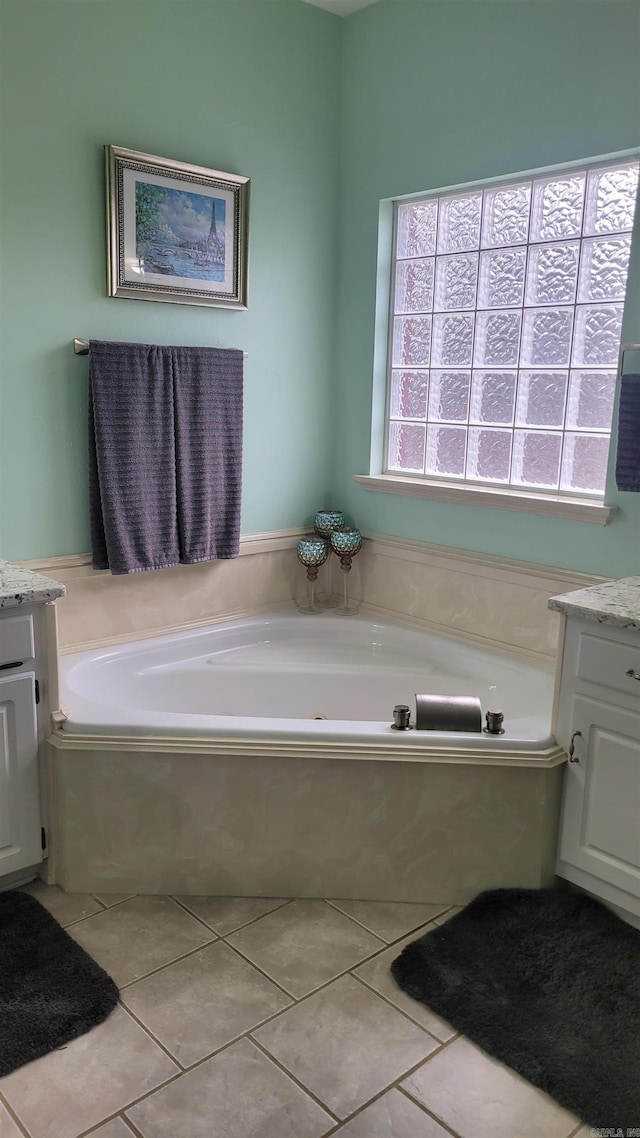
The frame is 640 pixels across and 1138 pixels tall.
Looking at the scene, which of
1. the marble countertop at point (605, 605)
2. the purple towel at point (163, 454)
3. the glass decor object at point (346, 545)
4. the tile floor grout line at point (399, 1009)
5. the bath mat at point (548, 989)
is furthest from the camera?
the glass decor object at point (346, 545)

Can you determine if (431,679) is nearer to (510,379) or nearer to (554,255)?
(510,379)

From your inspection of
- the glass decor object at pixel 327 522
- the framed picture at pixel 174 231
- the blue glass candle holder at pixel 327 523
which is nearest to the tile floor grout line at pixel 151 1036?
the blue glass candle holder at pixel 327 523

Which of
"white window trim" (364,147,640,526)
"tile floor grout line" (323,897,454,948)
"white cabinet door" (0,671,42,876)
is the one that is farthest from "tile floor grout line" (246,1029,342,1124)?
"white window trim" (364,147,640,526)

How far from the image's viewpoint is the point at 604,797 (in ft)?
7.09

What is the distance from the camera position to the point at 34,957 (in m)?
2.04

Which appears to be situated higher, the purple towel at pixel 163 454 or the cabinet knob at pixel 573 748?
the purple towel at pixel 163 454

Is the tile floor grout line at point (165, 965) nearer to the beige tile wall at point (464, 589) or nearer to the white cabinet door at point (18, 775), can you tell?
the white cabinet door at point (18, 775)

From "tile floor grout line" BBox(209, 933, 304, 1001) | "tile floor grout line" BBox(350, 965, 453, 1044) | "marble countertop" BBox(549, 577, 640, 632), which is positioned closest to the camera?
"tile floor grout line" BBox(350, 965, 453, 1044)

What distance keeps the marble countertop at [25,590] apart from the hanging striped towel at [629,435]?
1.62m

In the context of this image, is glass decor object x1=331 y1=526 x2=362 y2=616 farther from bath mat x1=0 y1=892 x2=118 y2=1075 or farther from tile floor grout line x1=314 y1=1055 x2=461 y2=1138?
tile floor grout line x1=314 y1=1055 x2=461 y2=1138

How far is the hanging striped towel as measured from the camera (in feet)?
8.15

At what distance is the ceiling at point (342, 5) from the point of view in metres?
3.13

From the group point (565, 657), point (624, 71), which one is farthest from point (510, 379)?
point (565, 657)

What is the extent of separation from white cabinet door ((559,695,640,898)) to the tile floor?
457 mm
